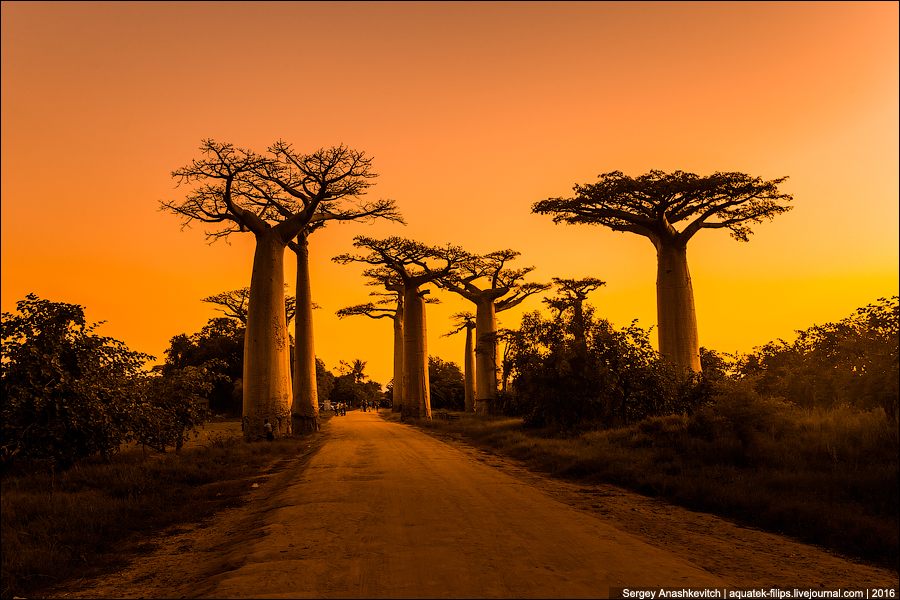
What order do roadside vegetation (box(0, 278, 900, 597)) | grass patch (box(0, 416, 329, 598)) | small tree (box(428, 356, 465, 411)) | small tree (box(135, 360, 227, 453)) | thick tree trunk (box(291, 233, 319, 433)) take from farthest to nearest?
small tree (box(428, 356, 465, 411)), thick tree trunk (box(291, 233, 319, 433)), small tree (box(135, 360, 227, 453)), roadside vegetation (box(0, 278, 900, 597)), grass patch (box(0, 416, 329, 598))

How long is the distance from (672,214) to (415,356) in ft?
58.9

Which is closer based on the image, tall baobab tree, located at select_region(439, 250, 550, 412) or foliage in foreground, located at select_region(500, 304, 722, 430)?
foliage in foreground, located at select_region(500, 304, 722, 430)

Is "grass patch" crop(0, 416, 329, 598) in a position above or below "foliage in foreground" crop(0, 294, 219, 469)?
below

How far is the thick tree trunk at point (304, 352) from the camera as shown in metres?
25.8

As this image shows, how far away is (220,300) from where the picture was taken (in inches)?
1817

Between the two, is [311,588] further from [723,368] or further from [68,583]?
[723,368]

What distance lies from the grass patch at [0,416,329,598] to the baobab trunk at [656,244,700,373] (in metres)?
13.6

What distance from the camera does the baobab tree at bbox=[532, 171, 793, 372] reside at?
19.0 m

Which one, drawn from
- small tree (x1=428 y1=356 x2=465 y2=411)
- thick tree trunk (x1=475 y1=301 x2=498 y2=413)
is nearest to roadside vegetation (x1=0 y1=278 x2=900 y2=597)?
thick tree trunk (x1=475 y1=301 x2=498 y2=413)

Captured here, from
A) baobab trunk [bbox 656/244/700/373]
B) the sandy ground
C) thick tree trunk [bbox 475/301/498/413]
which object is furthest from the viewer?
thick tree trunk [bbox 475/301/498/413]

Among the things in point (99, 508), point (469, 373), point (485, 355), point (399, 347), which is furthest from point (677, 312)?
point (399, 347)

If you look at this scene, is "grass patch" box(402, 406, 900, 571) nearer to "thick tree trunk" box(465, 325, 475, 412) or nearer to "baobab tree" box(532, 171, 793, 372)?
"baobab tree" box(532, 171, 793, 372)

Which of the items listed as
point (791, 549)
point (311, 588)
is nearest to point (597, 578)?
point (311, 588)

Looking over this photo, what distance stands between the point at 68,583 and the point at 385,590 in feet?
10.1
